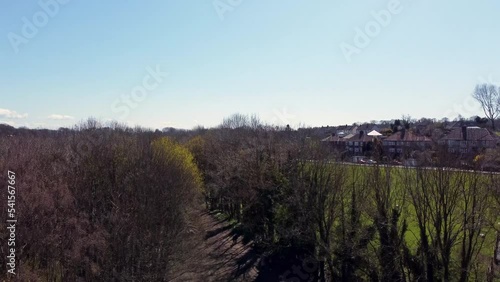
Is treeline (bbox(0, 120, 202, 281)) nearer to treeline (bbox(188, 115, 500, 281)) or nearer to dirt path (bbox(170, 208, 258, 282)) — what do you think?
dirt path (bbox(170, 208, 258, 282))

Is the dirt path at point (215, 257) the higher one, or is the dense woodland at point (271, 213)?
the dense woodland at point (271, 213)

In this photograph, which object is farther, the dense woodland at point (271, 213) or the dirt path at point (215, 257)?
the dirt path at point (215, 257)

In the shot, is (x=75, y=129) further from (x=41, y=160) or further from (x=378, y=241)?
(x=378, y=241)

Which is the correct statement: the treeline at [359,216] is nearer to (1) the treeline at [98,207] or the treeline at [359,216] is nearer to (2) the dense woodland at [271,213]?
(2) the dense woodland at [271,213]

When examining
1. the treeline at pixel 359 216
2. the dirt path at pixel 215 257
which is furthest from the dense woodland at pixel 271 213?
the dirt path at pixel 215 257

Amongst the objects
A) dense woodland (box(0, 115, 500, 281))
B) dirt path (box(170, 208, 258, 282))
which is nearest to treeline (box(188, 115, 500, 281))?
dense woodland (box(0, 115, 500, 281))

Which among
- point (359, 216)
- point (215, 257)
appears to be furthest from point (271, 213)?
point (359, 216)
